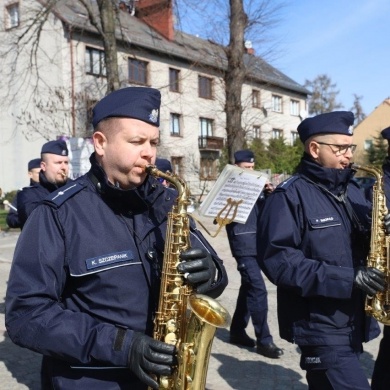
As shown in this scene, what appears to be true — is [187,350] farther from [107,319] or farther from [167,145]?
[167,145]

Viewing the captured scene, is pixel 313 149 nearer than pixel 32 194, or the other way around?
pixel 313 149

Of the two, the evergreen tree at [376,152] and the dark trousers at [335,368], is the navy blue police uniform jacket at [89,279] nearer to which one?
the dark trousers at [335,368]

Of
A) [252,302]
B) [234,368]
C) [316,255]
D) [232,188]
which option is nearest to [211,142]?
[252,302]

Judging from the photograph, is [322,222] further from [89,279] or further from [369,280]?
[89,279]

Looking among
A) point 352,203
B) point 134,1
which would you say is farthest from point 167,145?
point 352,203

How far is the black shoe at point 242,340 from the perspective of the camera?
6.11 meters

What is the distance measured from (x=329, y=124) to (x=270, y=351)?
3.07 m

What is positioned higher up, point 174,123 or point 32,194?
point 174,123

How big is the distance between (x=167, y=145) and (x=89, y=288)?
29.8 m

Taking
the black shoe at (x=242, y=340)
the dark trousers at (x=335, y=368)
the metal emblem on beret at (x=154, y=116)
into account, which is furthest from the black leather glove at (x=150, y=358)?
the black shoe at (x=242, y=340)

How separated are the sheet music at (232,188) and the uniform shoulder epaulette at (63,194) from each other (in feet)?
5.35

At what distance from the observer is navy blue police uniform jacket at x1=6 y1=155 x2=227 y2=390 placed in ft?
6.84

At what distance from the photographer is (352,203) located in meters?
3.54

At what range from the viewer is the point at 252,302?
6.00m
